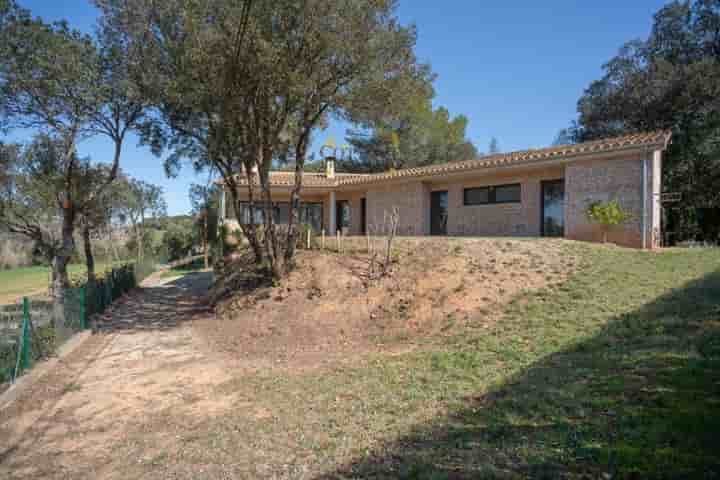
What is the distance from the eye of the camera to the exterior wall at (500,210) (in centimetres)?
1489

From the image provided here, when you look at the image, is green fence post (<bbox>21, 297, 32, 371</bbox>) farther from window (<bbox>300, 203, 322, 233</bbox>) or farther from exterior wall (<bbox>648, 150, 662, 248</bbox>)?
window (<bbox>300, 203, 322, 233</bbox>)

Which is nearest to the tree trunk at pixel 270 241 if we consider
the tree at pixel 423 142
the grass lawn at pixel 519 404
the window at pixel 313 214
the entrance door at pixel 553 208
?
the grass lawn at pixel 519 404

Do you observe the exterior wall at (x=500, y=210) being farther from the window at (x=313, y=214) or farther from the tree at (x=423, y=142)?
the tree at (x=423, y=142)

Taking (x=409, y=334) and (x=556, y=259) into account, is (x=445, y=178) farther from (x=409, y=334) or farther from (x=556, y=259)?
(x=409, y=334)

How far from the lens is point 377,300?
31.6ft

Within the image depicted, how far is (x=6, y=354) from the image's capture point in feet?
21.5

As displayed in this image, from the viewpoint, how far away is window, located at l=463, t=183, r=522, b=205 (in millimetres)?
15531

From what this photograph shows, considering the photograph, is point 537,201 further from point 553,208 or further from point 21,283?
point 21,283

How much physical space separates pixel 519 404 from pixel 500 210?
12.1 m

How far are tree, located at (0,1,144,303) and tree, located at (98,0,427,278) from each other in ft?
4.10

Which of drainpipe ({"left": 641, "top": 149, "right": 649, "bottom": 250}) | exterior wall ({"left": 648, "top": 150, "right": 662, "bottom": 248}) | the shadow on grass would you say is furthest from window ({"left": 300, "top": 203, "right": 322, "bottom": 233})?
the shadow on grass

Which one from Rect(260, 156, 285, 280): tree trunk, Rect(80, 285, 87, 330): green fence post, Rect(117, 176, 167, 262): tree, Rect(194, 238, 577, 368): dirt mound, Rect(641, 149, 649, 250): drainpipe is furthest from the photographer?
Rect(117, 176, 167, 262): tree

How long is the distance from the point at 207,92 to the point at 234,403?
23.1 ft

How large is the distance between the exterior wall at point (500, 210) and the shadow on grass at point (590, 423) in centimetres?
935
